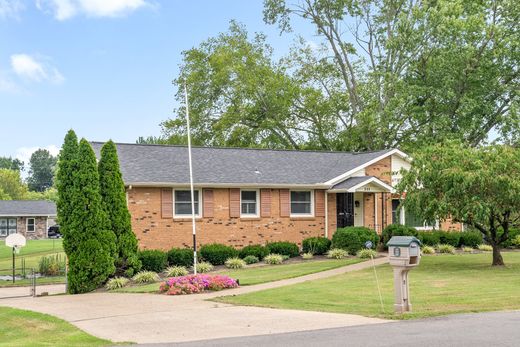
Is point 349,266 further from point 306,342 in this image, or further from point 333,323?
point 306,342

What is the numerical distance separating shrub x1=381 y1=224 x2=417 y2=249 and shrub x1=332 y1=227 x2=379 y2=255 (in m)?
0.95

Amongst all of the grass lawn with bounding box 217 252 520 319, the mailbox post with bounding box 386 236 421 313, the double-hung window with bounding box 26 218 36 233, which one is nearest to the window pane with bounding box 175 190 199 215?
→ the grass lawn with bounding box 217 252 520 319

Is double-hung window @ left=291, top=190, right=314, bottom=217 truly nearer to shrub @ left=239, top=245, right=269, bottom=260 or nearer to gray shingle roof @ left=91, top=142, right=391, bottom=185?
gray shingle roof @ left=91, top=142, right=391, bottom=185

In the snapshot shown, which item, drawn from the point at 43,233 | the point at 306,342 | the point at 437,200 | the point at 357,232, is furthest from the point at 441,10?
the point at 43,233

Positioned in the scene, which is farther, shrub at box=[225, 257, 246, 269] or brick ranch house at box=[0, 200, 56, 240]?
brick ranch house at box=[0, 200, 56, 240]

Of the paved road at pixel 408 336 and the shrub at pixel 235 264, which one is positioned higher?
the paved road at pixel 408 336

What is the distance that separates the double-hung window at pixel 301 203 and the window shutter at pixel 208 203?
4.04 m

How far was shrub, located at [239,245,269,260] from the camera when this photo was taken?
26.2 metres

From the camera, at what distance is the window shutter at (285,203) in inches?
1115

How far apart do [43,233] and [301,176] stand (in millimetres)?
45070

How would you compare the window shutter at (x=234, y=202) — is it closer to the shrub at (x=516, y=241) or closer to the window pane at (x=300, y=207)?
the window pane at (x=300, y=207)

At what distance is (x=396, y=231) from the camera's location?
27609 mm

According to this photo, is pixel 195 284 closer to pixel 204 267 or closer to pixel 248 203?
pixel 204 267

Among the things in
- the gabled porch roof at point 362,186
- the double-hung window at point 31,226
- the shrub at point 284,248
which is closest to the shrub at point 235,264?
the shrub at point 284,248
